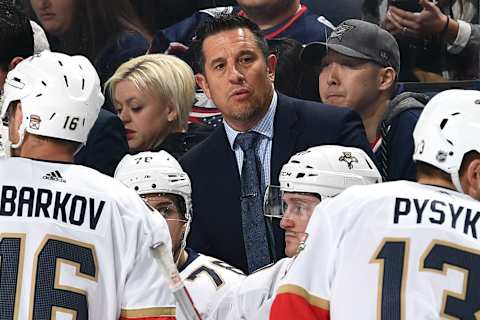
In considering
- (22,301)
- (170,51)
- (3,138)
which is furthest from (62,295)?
(170,51)

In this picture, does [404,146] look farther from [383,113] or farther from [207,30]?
[207,30]

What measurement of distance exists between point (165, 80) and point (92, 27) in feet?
1.82

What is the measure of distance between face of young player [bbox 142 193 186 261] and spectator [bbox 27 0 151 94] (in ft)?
4.32

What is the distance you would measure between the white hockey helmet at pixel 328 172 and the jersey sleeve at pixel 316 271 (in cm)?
73

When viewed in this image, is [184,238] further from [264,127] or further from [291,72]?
[291,72]

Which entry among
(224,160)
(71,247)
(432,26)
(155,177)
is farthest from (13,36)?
(432,26)

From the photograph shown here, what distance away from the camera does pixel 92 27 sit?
18.3 ft

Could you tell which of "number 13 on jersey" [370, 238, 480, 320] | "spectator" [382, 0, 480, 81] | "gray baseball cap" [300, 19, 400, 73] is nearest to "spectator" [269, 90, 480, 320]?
"number 13 on jersey" [370, 238, 480, 320]

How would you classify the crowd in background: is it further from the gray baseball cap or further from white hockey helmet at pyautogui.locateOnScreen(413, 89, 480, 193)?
white hockey helmet at pyautogui.locateOnScreen(413, 89, 480, 193)

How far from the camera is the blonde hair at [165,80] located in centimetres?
521

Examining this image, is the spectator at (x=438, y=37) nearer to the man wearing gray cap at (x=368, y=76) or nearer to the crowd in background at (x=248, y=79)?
the crowd in background at (x=248, y=79)

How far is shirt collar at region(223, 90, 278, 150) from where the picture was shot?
15.6 ft

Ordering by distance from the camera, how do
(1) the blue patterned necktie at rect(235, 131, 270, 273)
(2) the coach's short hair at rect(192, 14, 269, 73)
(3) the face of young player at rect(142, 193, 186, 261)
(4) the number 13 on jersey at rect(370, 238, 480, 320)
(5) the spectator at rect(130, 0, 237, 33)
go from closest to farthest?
(4) the number 13 on jersey at rect(370, 238, 480, 320)
(3) the face of young player at rect(142, 193, 186, 261)
(1) the blue patterned necktie at rect(235, 131, 270, 273)
(2) the coach's short hair at rect(192, 14, 269, 73)
(5) the spectator at rect(130, 0, 237, 33)

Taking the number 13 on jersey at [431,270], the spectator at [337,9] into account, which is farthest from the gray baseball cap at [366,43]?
the number 13 on jersey at [431,270]
